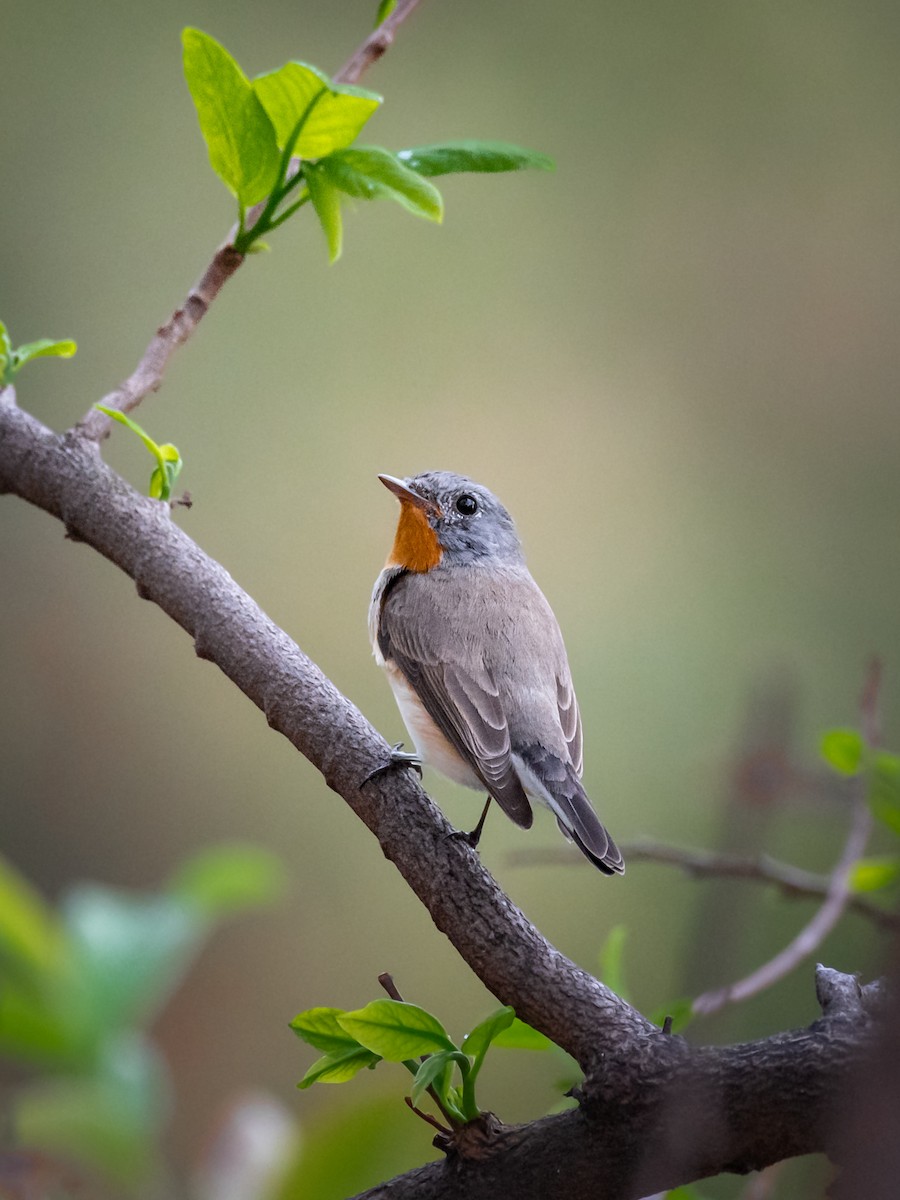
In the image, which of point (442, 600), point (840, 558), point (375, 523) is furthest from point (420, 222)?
point (442, 600)

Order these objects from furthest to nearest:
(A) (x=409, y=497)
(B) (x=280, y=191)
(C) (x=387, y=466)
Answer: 1. (C) (x=387, y=466)
2. (A) (x=409, y=497)
3. (B) (x=280, y=191)

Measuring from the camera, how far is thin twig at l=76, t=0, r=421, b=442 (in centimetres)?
185

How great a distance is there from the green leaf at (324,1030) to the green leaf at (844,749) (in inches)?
24.1

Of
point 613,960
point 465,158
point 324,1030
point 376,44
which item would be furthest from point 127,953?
point 376,44

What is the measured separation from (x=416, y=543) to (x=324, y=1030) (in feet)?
4.91

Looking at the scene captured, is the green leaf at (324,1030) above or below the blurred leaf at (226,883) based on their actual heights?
below

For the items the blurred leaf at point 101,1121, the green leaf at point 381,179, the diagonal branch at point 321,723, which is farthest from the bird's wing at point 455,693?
the green leaf at point 381,179

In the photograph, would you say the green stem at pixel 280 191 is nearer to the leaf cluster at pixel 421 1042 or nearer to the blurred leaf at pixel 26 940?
the blurred leaf at pixel 26 940

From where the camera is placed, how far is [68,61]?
488cm

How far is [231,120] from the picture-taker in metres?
1.62

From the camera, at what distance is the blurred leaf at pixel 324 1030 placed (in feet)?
4.09

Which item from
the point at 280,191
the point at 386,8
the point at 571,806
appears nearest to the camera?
the point at 280,191

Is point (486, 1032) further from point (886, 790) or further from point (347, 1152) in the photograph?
point (886, 790)

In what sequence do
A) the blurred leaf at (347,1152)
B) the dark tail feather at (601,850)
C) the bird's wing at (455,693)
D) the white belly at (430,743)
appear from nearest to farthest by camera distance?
the blurred leaf at (347,1152), the dark tail feather at (601,850), the bird's wing at (455,693), the white belly at (430,743)
